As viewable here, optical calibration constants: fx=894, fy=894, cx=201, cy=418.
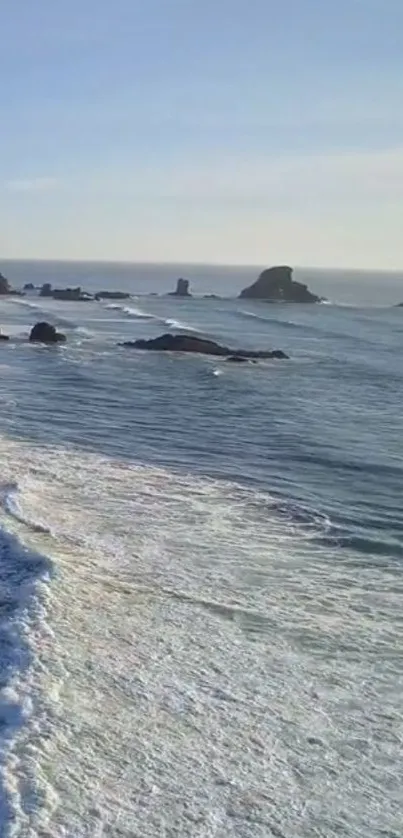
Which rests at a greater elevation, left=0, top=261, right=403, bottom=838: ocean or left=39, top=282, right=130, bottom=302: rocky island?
left=39, top=282, right=130, bottom=302: rocky island

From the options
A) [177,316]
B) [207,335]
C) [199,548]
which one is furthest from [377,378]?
[177,316]

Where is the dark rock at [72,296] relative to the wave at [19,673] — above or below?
above

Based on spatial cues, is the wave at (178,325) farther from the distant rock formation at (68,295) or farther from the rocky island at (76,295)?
the rocky island at (76,295)

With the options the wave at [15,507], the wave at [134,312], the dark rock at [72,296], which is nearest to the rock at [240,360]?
the wave at [15,507]

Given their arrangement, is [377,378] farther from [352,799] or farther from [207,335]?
[352,799]

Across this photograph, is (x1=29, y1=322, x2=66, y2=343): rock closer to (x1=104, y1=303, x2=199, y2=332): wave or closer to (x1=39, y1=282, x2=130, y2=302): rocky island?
(x1=104, y1=303, x2=199, y2=332): wave

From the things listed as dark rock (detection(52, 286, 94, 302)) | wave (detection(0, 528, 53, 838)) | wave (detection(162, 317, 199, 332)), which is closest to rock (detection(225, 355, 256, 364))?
wave (detection(162, 317, 199, 332))

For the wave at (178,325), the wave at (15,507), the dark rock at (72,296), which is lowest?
the wave at (15,507)

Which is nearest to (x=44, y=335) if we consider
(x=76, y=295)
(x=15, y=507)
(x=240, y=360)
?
(x=240, y=360)
